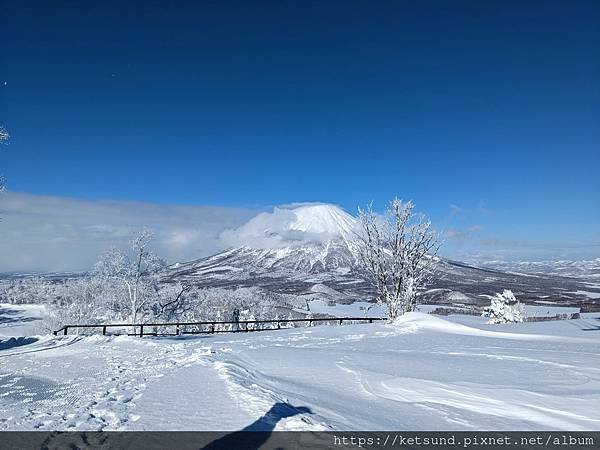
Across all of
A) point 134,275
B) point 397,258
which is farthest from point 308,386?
point 134,275

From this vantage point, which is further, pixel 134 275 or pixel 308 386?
pixel 134 275

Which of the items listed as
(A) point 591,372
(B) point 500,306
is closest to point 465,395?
(A) point 591,372

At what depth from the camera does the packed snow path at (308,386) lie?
7.13 m

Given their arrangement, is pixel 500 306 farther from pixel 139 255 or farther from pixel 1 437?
pixel 1 437

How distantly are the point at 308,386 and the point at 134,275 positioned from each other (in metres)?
36.8

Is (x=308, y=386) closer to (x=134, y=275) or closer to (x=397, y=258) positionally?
(x=397, y=258)

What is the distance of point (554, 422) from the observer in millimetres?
7180

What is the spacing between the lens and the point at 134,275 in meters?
41.8

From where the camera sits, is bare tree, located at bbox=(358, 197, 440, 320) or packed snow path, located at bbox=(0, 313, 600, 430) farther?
bare tree, located at bbox=(358, 197, 440, 320)

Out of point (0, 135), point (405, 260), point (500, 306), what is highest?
point (0, 135)

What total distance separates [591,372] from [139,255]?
131ft

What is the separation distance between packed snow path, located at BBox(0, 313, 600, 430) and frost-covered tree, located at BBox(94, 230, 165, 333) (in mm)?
24274

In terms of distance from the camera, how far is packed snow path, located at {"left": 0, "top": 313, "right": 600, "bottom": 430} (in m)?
7.13

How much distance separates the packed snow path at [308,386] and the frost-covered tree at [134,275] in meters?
24.3
